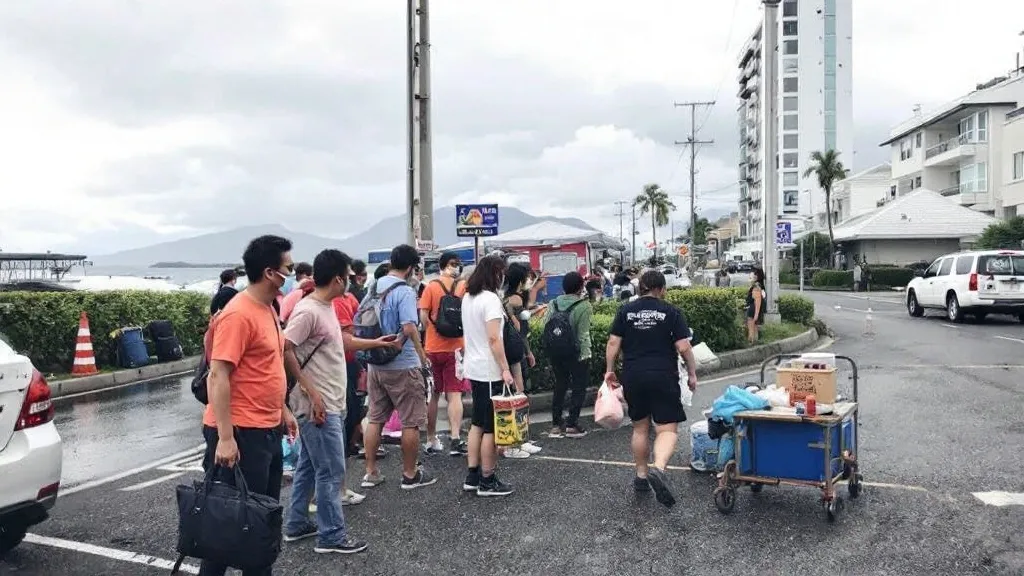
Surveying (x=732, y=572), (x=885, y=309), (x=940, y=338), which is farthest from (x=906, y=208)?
(x=732, y=572)

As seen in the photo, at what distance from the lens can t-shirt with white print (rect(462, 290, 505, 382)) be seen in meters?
5.96

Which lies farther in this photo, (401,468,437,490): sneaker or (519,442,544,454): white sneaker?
(519,442,544,454): white sneaker

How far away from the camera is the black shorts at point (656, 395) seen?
5676 millimetres

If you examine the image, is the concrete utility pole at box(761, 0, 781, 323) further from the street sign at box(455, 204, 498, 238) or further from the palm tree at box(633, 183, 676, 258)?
the palm tree at box(633, 183, 676, 258)

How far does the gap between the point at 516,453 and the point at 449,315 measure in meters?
1.42

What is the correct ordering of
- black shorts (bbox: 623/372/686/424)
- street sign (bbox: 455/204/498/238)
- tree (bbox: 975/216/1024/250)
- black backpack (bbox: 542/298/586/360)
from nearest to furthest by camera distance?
1. black shorts (bbox: 623/372/686/424)
2. black backpack (bbox: 542/298/586/360)
3. street sign (bbox: 455/204/498/238)
4. tree (bbox: 975/216/1024/250)

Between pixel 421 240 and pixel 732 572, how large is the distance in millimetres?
10688

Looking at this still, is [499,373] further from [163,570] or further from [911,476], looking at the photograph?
[911,476]

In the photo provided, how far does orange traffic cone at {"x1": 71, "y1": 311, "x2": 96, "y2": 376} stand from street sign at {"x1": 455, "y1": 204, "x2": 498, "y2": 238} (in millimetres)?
6305

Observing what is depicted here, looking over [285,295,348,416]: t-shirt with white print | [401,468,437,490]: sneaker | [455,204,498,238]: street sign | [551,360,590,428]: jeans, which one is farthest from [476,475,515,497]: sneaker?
[455,204,498,238]: street sign

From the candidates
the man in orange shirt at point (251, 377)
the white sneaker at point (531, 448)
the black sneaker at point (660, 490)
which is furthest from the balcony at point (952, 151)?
the man in orange shirt at point (251, 377)

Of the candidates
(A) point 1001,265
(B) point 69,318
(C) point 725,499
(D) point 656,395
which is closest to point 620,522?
(C) point 725,499

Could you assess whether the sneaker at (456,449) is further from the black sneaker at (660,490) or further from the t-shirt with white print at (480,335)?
the black sneaker at (660,490)

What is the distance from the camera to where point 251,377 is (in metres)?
3.87
